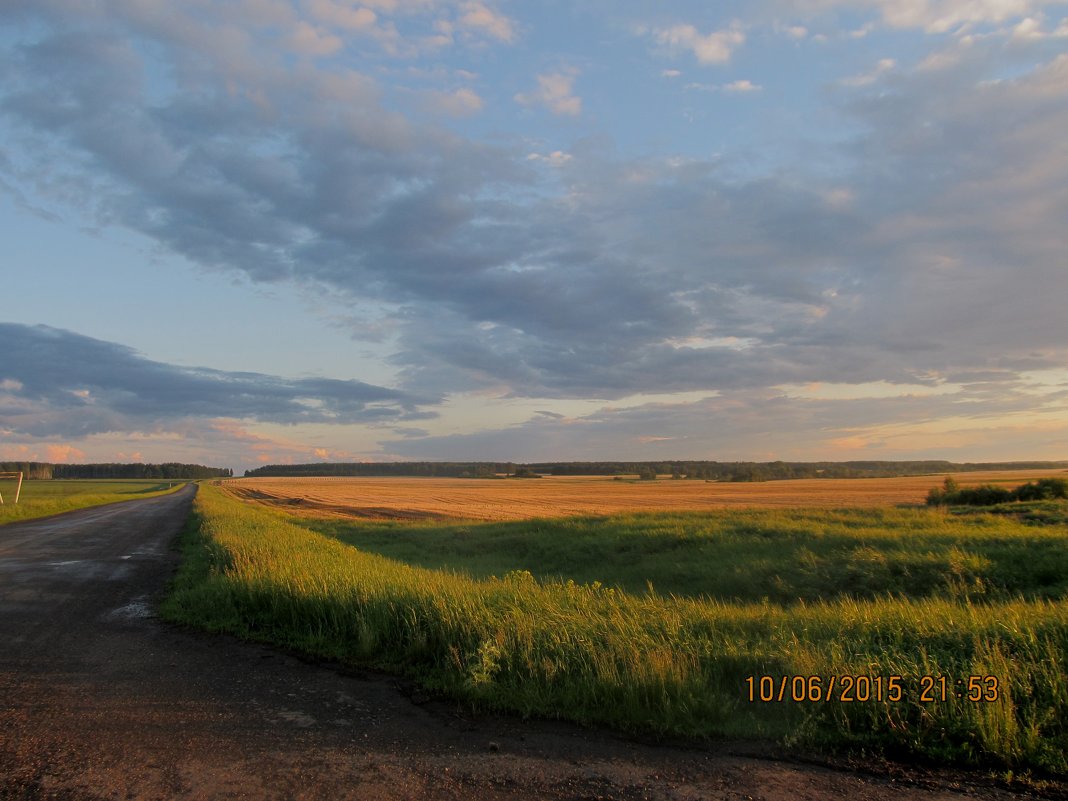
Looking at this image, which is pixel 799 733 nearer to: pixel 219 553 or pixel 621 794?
pixel 621 794

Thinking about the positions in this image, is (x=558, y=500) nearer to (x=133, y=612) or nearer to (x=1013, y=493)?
(x=1013, y=493)

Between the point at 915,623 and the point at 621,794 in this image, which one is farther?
the point at 915,623

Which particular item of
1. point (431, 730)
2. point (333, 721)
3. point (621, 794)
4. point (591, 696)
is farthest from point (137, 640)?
point (621, 794)

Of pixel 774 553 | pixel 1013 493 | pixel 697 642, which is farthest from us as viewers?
pixel 1013 493

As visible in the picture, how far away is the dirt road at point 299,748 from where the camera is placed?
13.9 feet

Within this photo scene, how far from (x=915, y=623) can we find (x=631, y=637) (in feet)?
11.4

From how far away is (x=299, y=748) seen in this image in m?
4.84

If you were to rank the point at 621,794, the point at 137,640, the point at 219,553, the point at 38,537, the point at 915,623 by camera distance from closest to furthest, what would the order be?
the point at 621,794
the point at 915,623
the point at 137,640
the point at 219,553
the point at 38,537

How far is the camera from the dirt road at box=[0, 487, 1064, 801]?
13.9ft

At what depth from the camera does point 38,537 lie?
22.7 metres

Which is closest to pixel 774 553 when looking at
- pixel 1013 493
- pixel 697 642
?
pixel 697 642

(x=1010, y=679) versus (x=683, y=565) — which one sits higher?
(x=1010, y=679)

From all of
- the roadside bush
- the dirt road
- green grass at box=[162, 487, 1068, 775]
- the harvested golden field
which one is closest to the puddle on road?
green grass at box=[162, 487, 1068, 775]

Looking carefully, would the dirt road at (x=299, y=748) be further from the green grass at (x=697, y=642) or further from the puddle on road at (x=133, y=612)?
the puddle on road at (x=133, y=612)
